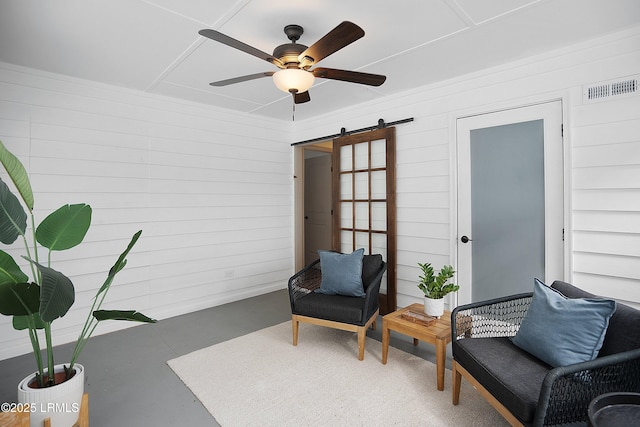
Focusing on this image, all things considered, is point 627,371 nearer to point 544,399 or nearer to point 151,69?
point 544,399

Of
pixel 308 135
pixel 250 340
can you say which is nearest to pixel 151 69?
pixel 308 135

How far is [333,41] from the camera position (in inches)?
72.9

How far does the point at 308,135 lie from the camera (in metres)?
4.87

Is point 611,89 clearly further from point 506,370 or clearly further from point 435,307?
point 506,370

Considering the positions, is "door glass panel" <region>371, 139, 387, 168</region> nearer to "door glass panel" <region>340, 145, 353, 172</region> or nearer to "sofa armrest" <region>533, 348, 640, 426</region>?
"door glass panel" <region>340, 145, 353, 172</region>

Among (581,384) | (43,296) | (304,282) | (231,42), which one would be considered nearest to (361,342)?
(304,282)

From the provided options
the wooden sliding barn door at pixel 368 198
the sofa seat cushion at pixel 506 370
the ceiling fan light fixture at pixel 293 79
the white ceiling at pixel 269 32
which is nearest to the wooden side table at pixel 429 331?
the sofa seat cushion at pixel 506 370

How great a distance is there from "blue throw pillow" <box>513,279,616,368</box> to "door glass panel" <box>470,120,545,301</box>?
1136mm

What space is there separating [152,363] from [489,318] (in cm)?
269

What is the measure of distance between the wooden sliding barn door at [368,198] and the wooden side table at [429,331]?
1026 millimetres

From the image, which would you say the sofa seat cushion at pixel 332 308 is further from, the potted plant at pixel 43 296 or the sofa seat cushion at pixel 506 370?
the potted plant at pixel 43 296

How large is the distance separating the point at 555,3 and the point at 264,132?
138 inches

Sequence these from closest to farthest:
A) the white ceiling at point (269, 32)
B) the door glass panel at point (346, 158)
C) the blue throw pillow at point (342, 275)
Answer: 1. the white ceiling at point (269, 32)
2. the blue throw pillow at point (342, 275)
3. the door glass panel at point (346, 158)

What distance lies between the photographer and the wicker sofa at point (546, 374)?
4.68 ft
